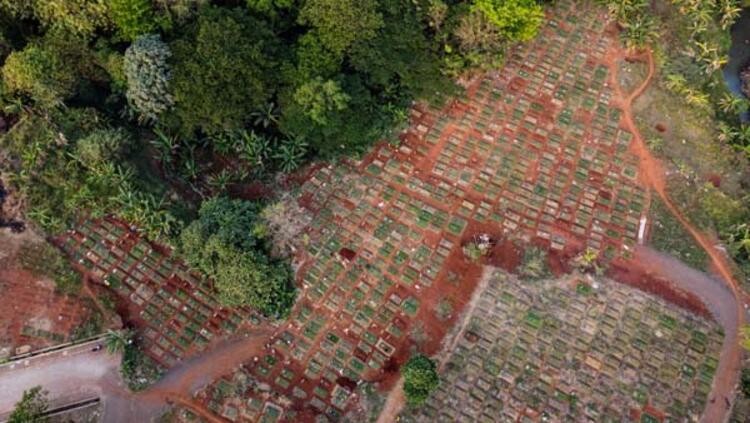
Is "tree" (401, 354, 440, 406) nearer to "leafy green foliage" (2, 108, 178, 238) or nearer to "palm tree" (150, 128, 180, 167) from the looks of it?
"leafy green foliage" (2, 108, 178, 238)

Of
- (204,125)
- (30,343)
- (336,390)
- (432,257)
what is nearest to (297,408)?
(336,390)

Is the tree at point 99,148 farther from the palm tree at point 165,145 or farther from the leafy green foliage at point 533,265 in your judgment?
the leafy green foliage at point 533,265

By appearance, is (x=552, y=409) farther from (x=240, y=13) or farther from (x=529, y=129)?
(x=240, y=13)

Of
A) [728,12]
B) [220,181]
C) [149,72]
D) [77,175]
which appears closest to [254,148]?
[220,181]

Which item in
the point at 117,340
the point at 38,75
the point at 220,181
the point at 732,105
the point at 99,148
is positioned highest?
the point at 732,105

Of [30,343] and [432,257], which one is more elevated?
[432,257]

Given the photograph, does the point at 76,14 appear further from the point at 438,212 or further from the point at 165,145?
the point at 438,212
